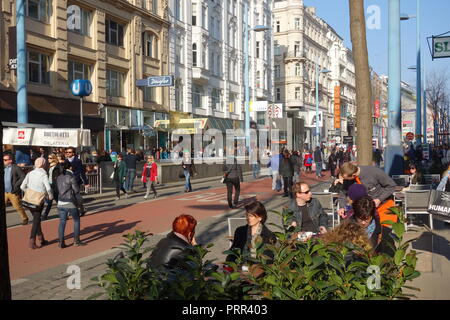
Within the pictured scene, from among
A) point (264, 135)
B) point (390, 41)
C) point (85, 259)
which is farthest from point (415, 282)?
point (264, 135)

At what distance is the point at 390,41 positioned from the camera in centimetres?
1382

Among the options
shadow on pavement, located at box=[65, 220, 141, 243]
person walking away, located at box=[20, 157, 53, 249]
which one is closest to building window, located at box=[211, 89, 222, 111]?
shadow on pavement, located at box=[65, 220, 141, 243]

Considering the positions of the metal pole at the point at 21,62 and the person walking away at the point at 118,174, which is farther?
the metal pole at the point at 21,62

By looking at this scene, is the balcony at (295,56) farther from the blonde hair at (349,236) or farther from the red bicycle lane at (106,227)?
the blonde hair at (349,236)

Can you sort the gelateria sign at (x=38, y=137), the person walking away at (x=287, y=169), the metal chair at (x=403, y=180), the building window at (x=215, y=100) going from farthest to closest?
the building window at (x=215, y=100)
the gelateria sign at (x=38, y=137)
the person walking away at (x=287, y=169)
the metal chair at (x=403, y=180)

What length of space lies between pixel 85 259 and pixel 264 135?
151 ft

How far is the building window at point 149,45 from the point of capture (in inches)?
1404

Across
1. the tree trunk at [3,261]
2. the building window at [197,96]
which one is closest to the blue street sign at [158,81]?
the building window at [197,96]

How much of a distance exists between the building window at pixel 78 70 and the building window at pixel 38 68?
1.81 meters

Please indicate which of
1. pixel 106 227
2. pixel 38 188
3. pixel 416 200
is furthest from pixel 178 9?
pixel 416 200

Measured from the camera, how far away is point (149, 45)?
36.5m

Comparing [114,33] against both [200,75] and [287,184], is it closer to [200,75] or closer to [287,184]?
[200,75]

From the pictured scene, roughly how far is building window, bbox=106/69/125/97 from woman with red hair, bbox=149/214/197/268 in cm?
2789

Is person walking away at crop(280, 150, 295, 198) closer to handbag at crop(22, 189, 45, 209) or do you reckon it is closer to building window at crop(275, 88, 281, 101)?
handbag at crop(22, 189, 45, 209)
